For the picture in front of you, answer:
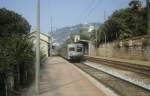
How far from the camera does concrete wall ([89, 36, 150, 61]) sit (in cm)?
4369

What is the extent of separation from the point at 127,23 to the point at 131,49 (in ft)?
59.1

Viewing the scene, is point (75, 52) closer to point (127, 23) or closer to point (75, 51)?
point (75, 51)

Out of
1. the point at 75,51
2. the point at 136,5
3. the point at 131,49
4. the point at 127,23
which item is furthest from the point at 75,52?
the point at 136,5

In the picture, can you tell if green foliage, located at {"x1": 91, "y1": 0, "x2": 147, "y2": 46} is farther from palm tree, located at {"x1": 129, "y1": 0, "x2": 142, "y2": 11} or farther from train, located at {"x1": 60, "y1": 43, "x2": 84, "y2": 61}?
train, located at {"x1": 60, "y1": 43, "x2": 84, "y2": 61}

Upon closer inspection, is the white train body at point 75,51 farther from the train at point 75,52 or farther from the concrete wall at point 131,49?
the concrete wall at point 131,49

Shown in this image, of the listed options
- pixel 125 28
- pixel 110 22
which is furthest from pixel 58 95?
pixel 110 22

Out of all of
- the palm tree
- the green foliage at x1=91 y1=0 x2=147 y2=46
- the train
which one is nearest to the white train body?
the train

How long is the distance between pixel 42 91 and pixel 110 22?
55.5 m

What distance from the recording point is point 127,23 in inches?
2677

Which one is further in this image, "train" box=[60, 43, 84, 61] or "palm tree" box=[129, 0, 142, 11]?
"palm tree" box=[129, 0, 142, 11]

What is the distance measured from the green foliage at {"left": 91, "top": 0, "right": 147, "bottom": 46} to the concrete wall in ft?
9.17

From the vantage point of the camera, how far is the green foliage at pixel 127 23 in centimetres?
6450

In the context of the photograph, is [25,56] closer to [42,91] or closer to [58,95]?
[42,91]

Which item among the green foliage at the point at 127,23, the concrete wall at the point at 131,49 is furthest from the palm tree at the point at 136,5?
the concrete wall at the point at 131,49
